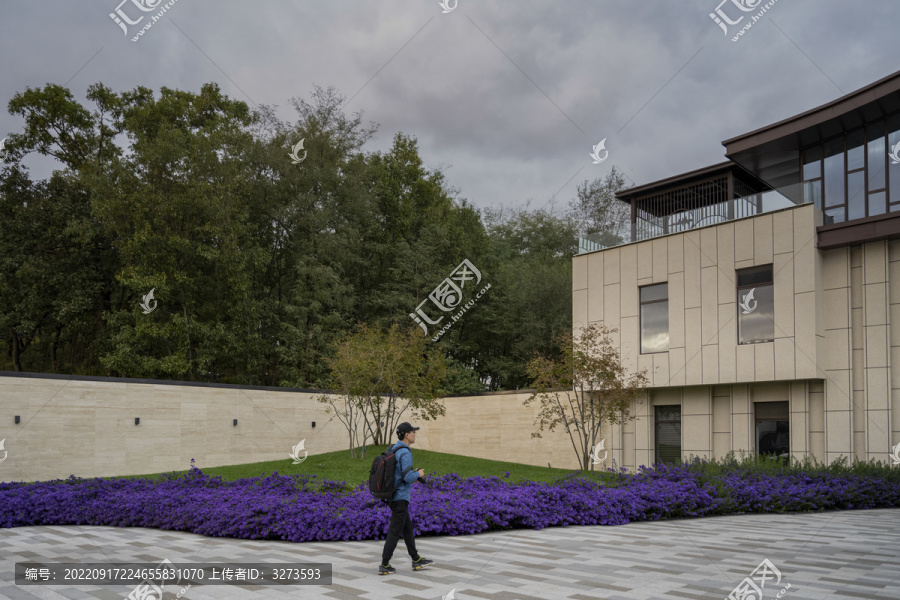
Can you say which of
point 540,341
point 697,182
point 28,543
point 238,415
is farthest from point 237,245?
point 28,543

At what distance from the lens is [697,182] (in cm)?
2323

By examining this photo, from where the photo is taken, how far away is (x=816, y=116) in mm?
19875

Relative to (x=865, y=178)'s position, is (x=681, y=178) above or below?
above

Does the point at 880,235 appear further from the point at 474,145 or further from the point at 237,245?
the point at 237,245

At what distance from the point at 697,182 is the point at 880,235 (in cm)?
630

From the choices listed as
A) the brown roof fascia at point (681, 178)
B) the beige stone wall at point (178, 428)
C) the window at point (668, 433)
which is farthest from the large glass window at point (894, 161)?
the beige stone wall at point (178, 428)

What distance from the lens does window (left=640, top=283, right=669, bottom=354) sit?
22.2m

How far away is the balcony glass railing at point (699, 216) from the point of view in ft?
65.1

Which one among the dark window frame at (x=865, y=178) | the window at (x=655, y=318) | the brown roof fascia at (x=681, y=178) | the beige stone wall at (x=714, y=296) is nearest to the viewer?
the dark window frame at (x=865, y=178)

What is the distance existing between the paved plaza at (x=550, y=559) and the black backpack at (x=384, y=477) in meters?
0.85

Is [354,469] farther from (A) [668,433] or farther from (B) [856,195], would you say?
(B) [856,195]

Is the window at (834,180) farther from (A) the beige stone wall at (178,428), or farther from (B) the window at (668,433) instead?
(A) the beige stone wall at (178,428)

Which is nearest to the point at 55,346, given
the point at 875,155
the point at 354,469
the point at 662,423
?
the point at 354,469

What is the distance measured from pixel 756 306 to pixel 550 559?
14504mm
